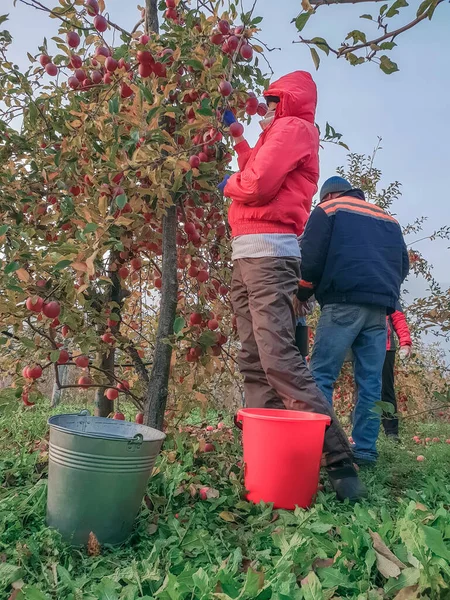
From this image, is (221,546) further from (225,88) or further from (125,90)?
(125,90)

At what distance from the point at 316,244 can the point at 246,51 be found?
3.36ft

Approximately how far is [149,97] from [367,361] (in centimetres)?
180

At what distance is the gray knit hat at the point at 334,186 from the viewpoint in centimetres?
300

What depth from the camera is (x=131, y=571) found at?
1332 millimetres

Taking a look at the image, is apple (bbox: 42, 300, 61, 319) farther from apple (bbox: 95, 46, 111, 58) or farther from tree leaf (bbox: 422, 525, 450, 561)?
tree leaf (bbox: 422, 525, 450, 561)

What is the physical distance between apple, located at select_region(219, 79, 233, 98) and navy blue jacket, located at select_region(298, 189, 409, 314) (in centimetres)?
96

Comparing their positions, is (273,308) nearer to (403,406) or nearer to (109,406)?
(109,406)

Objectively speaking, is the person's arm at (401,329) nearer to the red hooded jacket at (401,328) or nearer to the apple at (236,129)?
the red hooded jacket at (401,328)

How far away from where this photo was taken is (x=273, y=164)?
2.07 metres

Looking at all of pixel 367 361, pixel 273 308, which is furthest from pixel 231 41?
pixel 367 361

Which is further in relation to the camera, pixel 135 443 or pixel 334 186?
pixel 334 186

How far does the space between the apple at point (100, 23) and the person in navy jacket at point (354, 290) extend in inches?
55.3

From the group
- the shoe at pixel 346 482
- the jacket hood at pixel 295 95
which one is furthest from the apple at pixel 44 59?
the shoe at pixel 346 482

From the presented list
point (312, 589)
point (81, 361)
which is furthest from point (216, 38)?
point (312, 589)
